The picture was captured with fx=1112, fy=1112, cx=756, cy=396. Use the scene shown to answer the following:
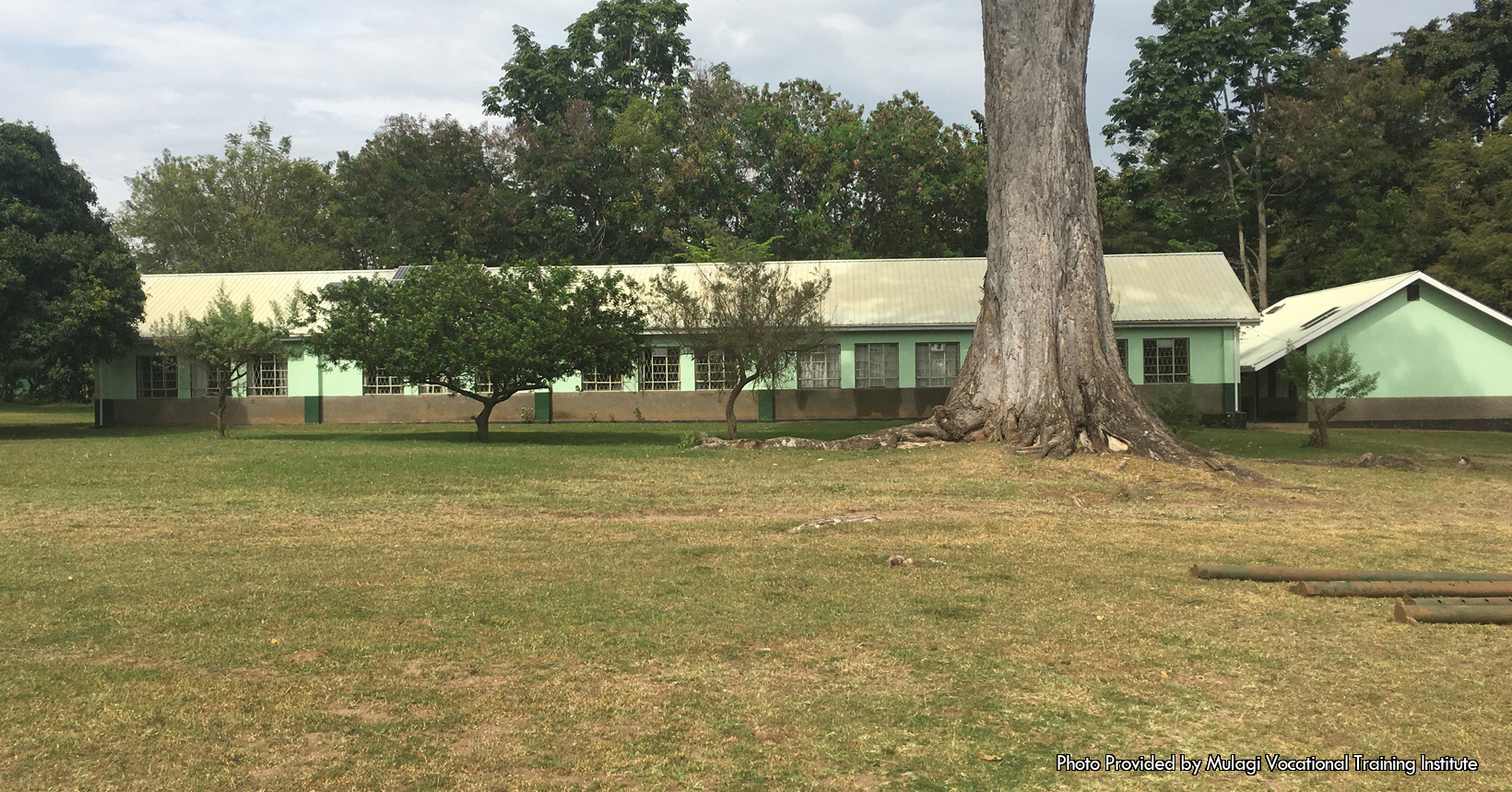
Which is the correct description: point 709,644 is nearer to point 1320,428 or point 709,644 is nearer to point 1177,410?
point 1320,428

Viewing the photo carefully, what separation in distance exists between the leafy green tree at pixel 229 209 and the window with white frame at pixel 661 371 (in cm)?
2887

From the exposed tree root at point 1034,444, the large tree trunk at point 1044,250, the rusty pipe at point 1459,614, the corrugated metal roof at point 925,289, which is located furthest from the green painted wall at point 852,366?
the rusty pipe at point 1459,614

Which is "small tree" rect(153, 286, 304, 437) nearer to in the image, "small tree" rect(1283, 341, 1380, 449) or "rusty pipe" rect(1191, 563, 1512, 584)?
"small tree" rect(1283, 341, 1380, 449)

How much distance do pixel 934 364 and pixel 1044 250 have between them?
13.6 m

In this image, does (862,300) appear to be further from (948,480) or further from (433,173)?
(433,173)

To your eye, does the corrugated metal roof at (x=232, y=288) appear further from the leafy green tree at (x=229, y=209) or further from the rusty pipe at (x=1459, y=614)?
the rusty pipe at (x=1459, y=614)

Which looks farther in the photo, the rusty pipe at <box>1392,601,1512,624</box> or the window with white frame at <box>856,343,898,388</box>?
the window with white frame at <box>856,343,898,388</box>

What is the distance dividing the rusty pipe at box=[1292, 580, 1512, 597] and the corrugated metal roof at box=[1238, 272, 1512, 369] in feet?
81.4

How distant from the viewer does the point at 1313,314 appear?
108ft

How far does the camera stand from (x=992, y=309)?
19828 millimetres

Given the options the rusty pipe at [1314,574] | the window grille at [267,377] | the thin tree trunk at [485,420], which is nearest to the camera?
the rusty pipe at [1314,574]

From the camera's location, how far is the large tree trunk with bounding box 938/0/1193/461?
1858 cm

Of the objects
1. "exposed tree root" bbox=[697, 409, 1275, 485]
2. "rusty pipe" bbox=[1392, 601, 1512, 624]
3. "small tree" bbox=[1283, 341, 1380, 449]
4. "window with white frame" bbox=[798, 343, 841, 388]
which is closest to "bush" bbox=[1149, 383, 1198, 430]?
"small tree" bbox=[1283, 341, 1380, 449]

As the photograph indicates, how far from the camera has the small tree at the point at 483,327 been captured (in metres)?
22.8
